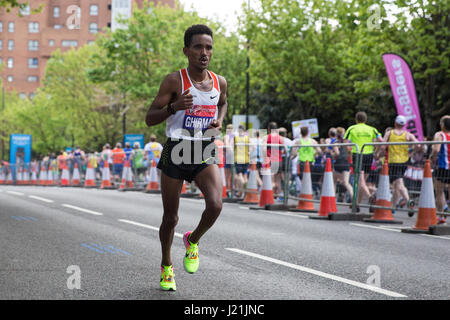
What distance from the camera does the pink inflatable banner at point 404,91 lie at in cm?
2142

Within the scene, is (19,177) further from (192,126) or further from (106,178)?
(192,126)

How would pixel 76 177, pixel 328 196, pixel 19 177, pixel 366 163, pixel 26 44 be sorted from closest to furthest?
pixel 366 163
pixel 328 196
pixel 76 177
pixel 19 177
pixel 26 44

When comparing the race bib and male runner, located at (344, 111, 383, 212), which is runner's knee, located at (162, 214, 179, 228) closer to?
the race bib

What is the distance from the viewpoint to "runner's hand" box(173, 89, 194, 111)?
5.20 m

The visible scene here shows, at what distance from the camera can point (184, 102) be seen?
17.0ft

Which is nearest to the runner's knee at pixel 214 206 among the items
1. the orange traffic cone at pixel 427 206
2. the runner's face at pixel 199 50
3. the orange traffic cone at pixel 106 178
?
the runner's face at pixel 199 50

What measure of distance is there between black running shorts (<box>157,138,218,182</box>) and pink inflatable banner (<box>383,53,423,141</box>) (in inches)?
655

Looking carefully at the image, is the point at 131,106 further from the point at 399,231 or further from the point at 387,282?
the point at 387,282

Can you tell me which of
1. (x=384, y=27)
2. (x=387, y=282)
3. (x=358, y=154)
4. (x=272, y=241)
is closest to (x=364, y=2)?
(x=384, y=27)

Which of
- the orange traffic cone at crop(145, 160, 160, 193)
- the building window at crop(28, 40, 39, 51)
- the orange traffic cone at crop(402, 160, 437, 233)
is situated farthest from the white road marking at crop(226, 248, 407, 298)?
the building window at crop(28, 40, 39, 51)

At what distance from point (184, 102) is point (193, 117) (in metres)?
0.23

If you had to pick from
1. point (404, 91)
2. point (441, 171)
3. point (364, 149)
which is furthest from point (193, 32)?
point (404, 91)
